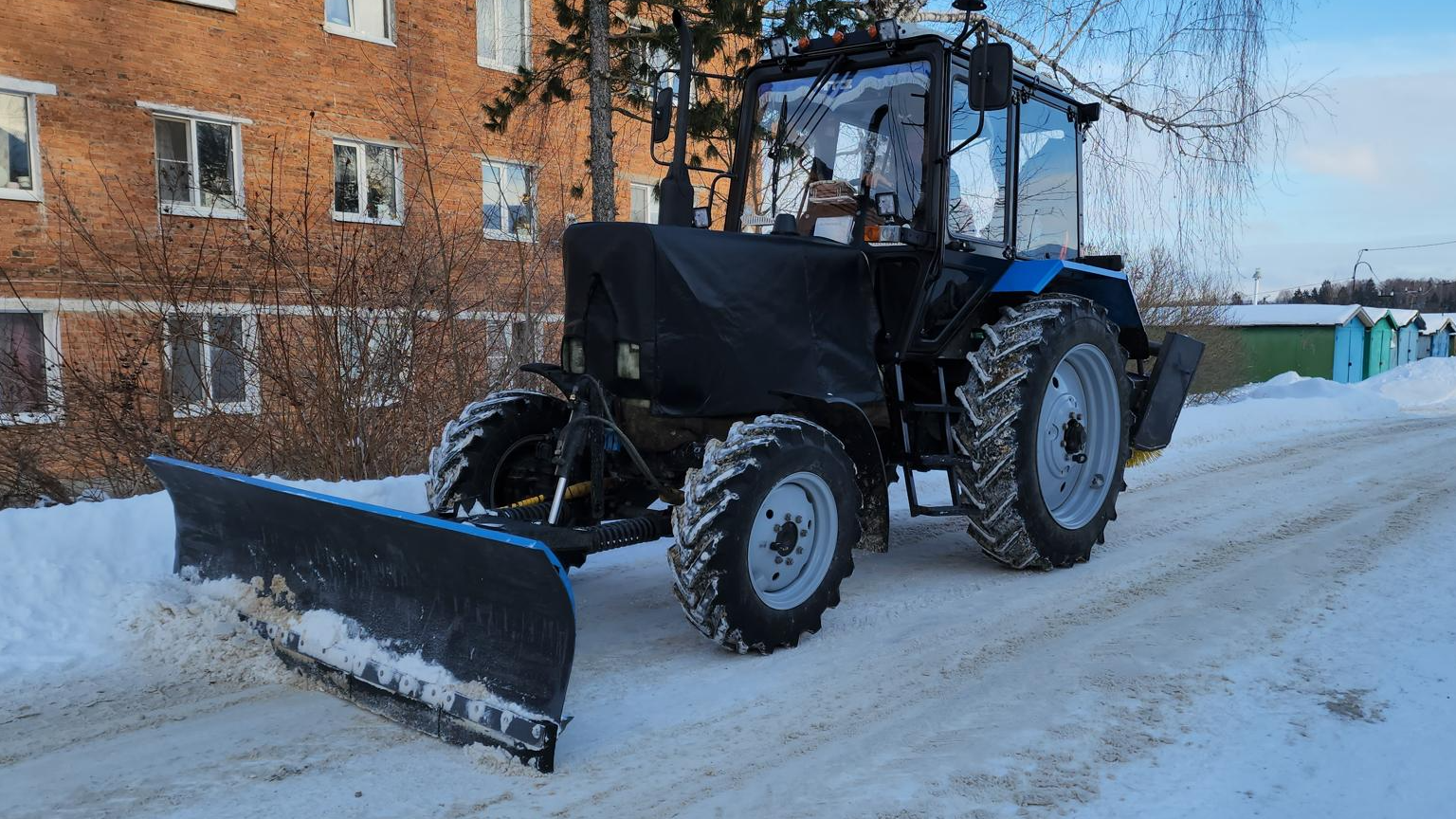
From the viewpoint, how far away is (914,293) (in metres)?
5.00

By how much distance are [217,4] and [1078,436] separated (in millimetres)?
12934

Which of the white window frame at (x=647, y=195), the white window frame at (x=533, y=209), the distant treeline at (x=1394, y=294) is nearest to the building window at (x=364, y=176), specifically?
the white window frame at (x=533, y=209)

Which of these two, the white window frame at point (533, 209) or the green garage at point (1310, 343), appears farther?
the green garage at point (1310, 343)

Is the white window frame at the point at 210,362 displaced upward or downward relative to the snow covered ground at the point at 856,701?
upward

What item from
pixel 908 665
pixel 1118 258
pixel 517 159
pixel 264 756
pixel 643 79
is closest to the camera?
pixel 264 756

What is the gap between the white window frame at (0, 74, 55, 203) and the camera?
464 inches

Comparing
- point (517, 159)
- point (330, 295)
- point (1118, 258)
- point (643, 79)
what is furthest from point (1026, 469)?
point (517, 159)

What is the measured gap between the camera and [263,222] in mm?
7555

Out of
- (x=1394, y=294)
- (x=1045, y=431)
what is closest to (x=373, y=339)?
(x=1045, y=431)

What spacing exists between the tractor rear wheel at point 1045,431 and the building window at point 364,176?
37.6 ft

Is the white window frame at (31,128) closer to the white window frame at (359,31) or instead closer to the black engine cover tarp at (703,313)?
the white window frame at (359,31)

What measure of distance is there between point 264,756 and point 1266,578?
4.63 meters

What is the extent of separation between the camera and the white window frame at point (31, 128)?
1180cm

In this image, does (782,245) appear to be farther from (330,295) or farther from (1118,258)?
(330,295)
